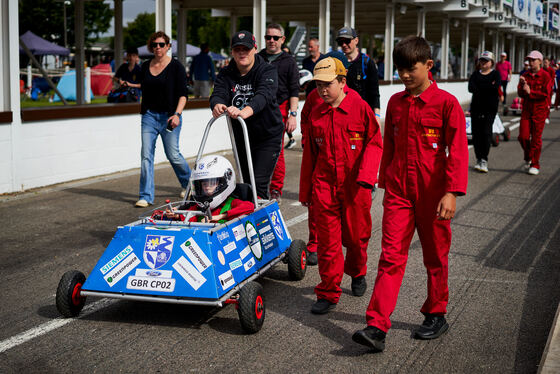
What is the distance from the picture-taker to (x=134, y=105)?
12.3 m

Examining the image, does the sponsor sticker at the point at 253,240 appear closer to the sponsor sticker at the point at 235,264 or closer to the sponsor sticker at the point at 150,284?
the sponsor sticker at the point at 235,264

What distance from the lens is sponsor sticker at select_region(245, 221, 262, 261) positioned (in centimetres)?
526

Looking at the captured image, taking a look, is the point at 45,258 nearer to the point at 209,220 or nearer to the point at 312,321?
the point at 209,220

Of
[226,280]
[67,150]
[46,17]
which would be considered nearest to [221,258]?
[226,280]

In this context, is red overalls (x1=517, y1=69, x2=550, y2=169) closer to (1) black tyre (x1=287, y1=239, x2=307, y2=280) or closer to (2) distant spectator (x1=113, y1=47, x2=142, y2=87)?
(1) black tyre (x1=287, y1=239, x2=307, y2=280)

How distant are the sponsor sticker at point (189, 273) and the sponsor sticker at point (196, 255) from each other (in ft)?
0.10

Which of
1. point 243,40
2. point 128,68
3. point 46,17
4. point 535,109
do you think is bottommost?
point 535,109

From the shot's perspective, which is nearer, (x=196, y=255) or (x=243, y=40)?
(x=196, y=255)

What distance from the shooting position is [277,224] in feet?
19.2

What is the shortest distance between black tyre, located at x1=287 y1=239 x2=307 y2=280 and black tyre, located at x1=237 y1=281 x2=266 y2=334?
3.66 feet

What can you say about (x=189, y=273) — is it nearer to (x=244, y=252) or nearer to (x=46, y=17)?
(x=244, y=252)

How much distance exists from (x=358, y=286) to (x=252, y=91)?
6.52 feet

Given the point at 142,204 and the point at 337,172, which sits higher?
the point at 337,172

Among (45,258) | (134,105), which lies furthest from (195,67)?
(45,258)
